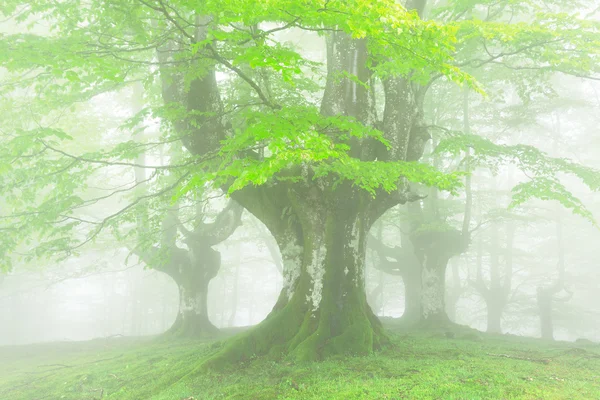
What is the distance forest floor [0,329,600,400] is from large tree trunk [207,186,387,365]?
0.33 meters

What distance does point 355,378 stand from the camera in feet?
16.3

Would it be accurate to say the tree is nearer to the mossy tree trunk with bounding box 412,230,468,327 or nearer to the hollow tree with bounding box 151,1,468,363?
the hollow tree with bounding box 151,1,468,363

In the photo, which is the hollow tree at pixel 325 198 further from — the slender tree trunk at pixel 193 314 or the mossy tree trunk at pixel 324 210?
the slender tree trunk at pixel 193 314

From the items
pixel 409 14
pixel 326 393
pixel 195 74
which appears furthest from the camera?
pixel 195 74

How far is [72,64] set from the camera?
4.71 meters

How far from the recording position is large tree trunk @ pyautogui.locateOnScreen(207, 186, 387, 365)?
6.34m

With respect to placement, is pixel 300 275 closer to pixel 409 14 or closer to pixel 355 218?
pixel 355 218

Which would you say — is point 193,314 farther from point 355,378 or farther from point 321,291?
point 355,378

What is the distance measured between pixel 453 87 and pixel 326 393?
41.2 feet

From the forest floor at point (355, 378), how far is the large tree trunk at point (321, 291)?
1.10 feet

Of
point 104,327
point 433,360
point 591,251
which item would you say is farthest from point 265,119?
point 104,327

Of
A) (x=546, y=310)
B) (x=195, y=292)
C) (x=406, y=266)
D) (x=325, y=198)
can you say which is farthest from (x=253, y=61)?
(x=546, y=310)

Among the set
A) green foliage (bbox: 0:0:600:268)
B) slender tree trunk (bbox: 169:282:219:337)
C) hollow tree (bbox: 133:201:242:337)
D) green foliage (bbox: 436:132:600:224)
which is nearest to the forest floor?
green foliage (bbox: 0:0:600:268)

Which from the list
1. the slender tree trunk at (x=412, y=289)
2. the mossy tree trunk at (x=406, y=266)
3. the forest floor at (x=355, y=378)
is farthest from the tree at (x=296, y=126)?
the slender tree trunk at (x=412, y=289)
